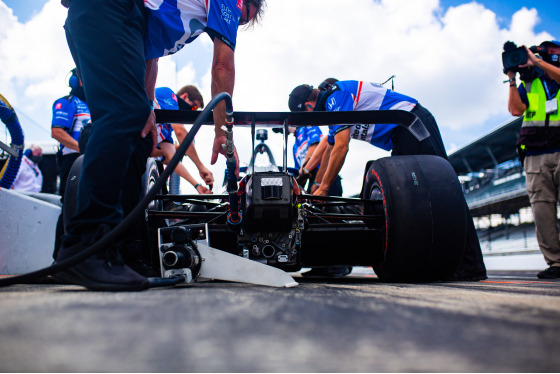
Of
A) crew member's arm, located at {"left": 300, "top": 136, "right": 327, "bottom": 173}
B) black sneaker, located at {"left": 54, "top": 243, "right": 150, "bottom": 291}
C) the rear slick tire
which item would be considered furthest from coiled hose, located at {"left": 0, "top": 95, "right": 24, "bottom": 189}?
the rear slick tire

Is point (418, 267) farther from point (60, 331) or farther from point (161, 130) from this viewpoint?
point (161, 130)

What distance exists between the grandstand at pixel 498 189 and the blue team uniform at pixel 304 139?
16.4 meters

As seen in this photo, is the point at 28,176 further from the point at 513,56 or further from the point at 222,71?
the point at 513,56

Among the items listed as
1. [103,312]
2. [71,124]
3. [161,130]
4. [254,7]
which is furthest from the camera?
[161,130]

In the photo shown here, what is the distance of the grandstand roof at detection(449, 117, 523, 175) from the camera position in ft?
70.7

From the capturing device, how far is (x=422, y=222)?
5.60ft

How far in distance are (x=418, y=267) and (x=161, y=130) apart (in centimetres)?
324

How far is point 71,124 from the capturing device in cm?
342

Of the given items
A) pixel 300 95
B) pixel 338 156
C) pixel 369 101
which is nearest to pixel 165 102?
pixel 300 95

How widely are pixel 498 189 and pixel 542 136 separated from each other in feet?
74.1

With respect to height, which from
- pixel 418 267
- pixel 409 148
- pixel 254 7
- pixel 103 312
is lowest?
pixel 418 267

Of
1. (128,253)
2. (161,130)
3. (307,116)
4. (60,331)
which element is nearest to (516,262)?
(161,130)

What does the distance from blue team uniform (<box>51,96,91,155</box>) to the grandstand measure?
1946 cm

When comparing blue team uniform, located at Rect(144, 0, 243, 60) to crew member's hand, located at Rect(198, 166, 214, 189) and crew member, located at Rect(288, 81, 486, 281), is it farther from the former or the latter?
crew member's hand, located at Rect(198, 166, 214, 189)
